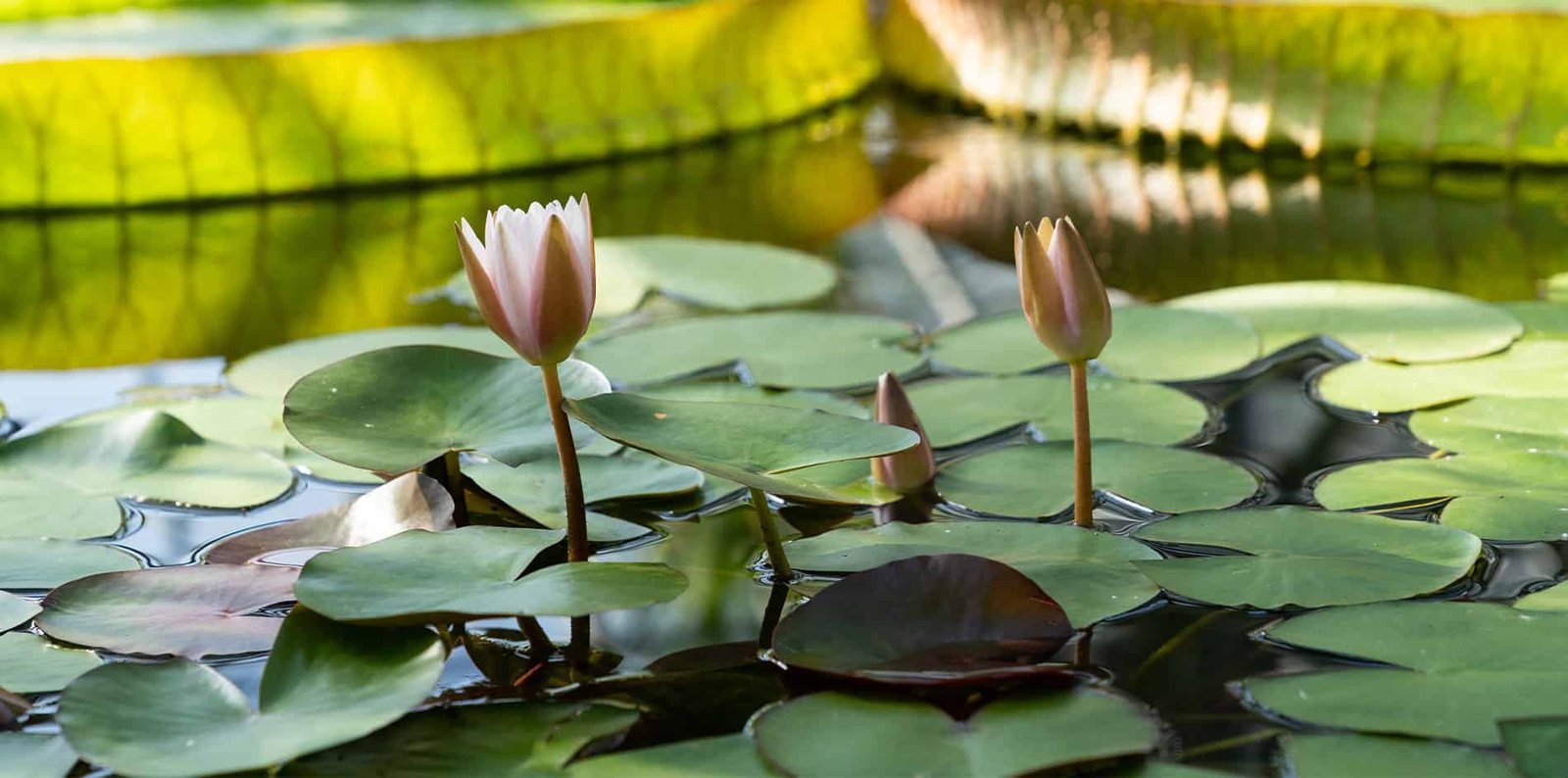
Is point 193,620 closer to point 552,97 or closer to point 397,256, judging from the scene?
point 397,256

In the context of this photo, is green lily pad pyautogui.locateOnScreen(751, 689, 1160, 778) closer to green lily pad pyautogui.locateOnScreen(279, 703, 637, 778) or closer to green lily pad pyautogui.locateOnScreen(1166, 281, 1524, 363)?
green lily pad pyautogui.locateOnScreen(279, 703, 637, 778)

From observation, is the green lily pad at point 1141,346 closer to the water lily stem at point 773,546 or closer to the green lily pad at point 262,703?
the water lily stem at point 773,546

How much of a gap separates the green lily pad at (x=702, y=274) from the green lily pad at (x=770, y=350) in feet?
0.31

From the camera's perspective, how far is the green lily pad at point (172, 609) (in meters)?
0.73

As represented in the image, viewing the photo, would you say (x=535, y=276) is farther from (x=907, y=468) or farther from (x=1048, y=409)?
(x=1048, y=409)

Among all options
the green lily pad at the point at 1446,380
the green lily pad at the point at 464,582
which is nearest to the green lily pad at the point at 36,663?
the green lily pad at the point at 464,582

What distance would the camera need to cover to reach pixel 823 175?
2020mm

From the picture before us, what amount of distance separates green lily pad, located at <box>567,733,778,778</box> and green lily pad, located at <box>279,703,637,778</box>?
18 mm

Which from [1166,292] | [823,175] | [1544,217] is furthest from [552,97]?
[1544,217]

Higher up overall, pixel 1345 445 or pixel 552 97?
pixel 552 97

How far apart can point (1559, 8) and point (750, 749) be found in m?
1.57

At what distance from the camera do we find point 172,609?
763 mm

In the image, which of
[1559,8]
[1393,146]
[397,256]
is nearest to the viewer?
[397,256]

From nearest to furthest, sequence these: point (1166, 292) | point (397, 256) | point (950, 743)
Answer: point (950, 743) < point (1166, 292) < point (397, 256)
